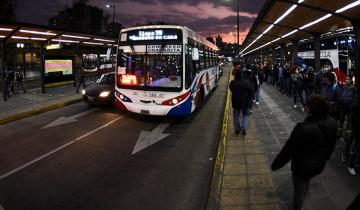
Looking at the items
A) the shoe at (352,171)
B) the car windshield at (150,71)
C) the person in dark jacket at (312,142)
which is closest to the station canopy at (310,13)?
the car windshield at (150,71)

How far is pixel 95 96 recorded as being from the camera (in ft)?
51.5

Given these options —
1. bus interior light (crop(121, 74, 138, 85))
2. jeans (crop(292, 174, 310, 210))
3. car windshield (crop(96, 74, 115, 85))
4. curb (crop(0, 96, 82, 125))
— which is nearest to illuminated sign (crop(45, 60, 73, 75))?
curb (crop(0, 96, 82, 125))

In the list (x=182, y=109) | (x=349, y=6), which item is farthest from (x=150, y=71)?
(x=349, y=6)

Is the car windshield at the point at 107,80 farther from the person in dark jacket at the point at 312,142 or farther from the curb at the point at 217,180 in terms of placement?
the person in dark jacket at the point at 312,142

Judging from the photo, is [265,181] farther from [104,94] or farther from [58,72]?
[58,72]

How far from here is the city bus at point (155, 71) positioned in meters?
12.0

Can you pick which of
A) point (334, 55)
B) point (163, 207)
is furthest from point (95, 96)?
point (334, 55)

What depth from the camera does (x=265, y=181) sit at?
21.3ft

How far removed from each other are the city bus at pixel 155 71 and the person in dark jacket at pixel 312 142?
7.59 m

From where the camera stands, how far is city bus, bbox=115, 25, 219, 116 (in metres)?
12.0

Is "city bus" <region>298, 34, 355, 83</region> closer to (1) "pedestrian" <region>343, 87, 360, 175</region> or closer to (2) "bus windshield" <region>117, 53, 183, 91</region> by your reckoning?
(2) "bus windshield" <region>117, 53, 183, 91</region>

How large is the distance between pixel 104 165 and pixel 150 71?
16.5ft

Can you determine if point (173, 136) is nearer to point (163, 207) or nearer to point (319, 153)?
point (163, 207)

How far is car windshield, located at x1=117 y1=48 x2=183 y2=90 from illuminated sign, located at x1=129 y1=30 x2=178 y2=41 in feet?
1.87
